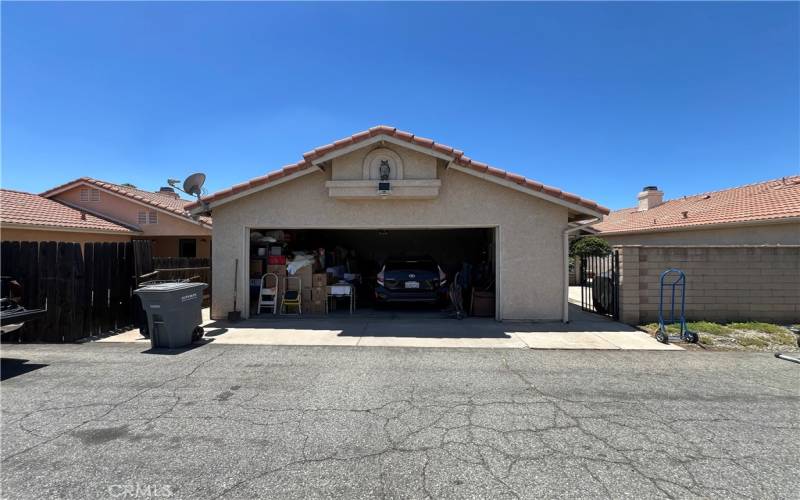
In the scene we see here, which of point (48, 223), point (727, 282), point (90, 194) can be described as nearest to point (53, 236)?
point (48, 223)

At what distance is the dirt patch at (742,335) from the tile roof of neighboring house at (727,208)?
249 inches

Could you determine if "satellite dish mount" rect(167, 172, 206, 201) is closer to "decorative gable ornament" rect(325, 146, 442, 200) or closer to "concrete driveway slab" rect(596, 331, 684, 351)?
"decorative gable ornament" rect(325, 146, 442, 200)

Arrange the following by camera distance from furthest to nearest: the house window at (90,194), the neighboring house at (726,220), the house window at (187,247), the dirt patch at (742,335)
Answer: the house window at (187,247) → the house window at (90,194) → the neighboring house at (726,220) → the dirt patch at (742,335)

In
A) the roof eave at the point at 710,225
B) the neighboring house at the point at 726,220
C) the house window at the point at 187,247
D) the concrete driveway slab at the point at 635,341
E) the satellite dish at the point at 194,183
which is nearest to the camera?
the concrete driveway slab at the point at 635,341

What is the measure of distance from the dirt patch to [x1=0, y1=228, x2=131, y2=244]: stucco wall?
17.7 metres

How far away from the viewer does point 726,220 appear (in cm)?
1338

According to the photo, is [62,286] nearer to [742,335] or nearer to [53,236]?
[53,236]

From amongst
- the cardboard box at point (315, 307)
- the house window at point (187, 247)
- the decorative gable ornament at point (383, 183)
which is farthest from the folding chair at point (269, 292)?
the house window at point (187, 247)

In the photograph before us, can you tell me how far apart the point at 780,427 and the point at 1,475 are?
676 cm

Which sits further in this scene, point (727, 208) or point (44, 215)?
point (727, 208)

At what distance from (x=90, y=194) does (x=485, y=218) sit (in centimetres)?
1729

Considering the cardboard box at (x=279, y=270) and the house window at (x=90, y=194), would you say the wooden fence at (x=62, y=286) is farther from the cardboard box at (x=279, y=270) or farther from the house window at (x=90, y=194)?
the house window at (x=90, y=194)

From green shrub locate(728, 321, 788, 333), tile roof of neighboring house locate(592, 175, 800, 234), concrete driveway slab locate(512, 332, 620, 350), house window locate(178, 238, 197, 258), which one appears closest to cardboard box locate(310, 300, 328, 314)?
concrete driveway slab locate(512, 332, 620, 350)

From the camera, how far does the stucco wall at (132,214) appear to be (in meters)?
15.1
